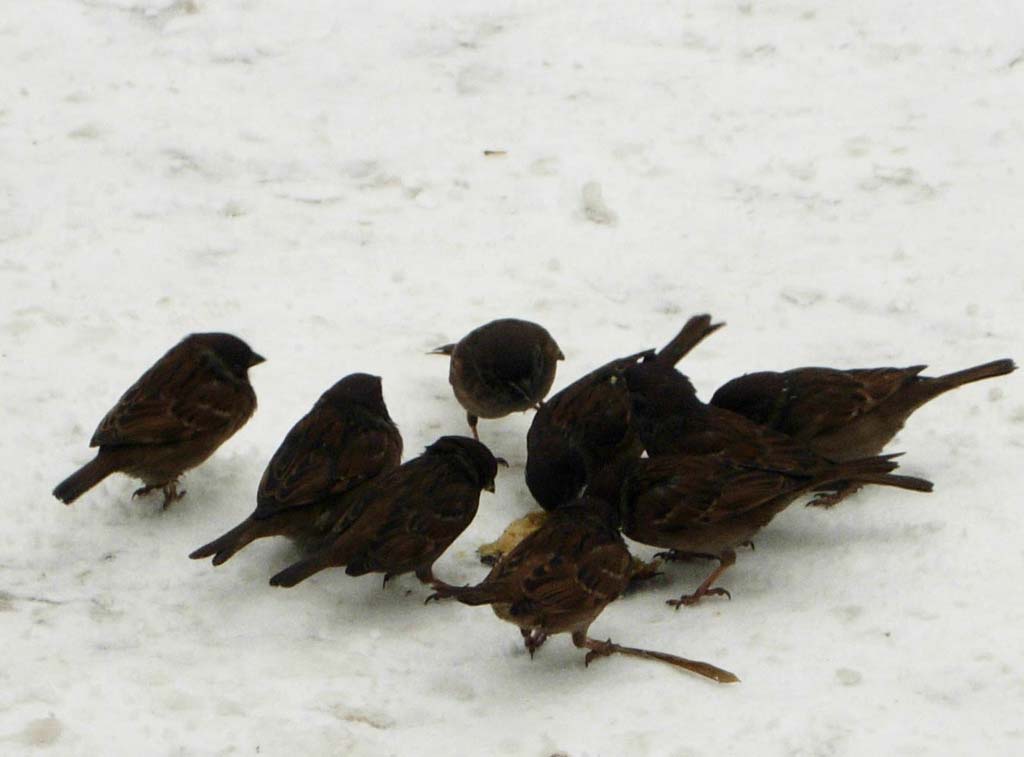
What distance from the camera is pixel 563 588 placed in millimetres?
4477

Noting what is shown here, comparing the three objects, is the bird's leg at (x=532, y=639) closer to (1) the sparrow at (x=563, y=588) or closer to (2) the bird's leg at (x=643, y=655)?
(1) the sparrow at (x=563, y=588)

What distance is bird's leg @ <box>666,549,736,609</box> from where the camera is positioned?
4938mm

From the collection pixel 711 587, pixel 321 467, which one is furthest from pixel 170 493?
pixel 711 587

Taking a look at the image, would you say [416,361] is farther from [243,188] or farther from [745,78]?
[745,78]

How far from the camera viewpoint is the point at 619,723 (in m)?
4.20

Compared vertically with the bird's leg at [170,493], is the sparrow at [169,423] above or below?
above

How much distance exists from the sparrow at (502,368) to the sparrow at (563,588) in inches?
45.1

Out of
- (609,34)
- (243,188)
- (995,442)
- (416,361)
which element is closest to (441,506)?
(416,361)

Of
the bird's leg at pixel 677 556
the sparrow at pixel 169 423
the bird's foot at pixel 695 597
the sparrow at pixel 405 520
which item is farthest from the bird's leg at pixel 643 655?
the sparrow at pixel 169 423

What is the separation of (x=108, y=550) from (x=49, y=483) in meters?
0.47

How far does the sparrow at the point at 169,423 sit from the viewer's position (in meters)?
5.26

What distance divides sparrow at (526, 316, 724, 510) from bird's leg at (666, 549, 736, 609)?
0.65 m

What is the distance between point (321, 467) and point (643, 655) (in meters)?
1.39

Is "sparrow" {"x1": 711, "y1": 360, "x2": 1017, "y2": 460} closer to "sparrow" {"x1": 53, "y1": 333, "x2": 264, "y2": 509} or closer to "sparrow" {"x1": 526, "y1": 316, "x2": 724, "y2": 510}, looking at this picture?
"sparrow" {"x1": 526, "y1": 316, "x2": 724, "y2": 510}
